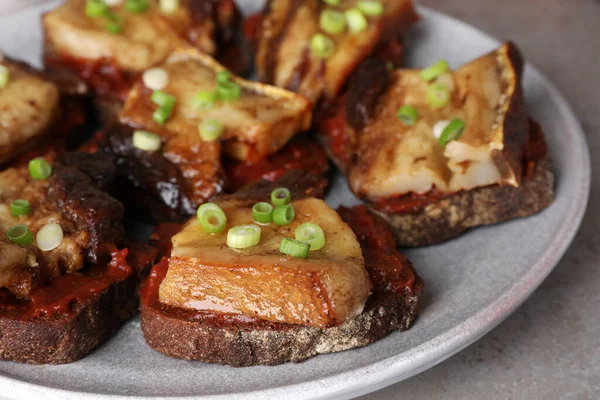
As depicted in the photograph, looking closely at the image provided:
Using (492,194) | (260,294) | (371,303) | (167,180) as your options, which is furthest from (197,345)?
(492,194)

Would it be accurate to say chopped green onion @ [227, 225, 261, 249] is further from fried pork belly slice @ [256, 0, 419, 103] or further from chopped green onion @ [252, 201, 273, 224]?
fried pork belly slice @ [256, 0, 419, 103]

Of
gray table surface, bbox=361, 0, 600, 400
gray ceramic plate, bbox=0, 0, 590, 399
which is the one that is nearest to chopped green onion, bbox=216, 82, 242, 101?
gray ceramic plate, bbox=0, 0, 590, 399

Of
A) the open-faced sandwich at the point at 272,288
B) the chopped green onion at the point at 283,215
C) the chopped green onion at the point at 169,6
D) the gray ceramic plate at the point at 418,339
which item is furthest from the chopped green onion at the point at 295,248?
the chopped green onion at the point at 169,6

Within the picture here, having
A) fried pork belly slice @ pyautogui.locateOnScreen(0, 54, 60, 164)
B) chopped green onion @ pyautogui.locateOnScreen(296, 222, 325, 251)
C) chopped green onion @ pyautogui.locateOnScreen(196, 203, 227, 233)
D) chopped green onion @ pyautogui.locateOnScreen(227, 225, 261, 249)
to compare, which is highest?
chopped green onion @ pyautogui.locateOnScreen(296, 222, 325, 251)

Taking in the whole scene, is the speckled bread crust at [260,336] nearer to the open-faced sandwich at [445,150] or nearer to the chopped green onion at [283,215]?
the chopped green onion at [283,215]

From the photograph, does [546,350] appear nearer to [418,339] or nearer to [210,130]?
[418,339]

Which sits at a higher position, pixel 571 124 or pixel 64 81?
pixel 571 124

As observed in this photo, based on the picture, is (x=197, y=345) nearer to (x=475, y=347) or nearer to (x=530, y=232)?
(x=475, y=347)
